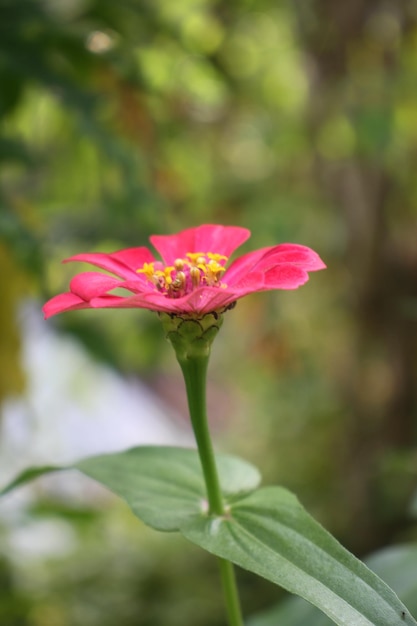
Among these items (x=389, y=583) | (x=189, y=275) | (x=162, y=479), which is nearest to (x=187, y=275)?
(x=189, y=275)

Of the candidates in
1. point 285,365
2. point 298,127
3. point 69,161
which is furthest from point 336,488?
point 69,161

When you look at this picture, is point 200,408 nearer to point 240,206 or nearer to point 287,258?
point 287,258

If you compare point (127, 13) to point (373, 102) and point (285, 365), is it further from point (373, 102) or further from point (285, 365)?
point (285, 365)

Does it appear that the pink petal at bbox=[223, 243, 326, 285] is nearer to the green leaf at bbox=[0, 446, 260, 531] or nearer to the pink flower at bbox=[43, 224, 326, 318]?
the pink flower at bbox=[43, 224, 326, 318]

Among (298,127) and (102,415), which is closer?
(298,127)

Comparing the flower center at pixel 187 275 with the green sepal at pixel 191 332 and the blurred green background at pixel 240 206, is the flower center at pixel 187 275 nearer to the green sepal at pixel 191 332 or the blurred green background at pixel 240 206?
the green sepal at pixel 191 332

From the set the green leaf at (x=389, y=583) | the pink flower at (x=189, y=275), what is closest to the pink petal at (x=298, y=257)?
the pink flower at (x=189, y=275)

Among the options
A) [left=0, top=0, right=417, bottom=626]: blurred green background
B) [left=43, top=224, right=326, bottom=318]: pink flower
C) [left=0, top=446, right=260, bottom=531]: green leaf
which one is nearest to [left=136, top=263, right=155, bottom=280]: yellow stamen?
[left=43, top=224, right=326, bottom=318]: pink flower
